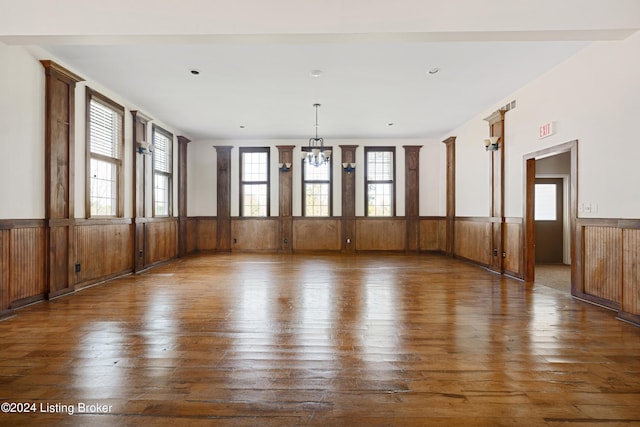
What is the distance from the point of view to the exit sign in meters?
4.75

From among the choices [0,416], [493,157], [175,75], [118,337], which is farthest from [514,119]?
[0,416]

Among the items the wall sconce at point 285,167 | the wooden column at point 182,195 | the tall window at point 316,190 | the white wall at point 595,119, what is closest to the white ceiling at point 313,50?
the white wall at point 595,119

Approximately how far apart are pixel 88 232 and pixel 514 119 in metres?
7.16

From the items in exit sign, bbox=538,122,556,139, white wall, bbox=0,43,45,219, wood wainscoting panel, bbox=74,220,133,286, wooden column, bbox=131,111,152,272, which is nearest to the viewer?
white wall, bbox=0,43,45,219

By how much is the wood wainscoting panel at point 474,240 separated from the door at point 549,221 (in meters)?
1.44

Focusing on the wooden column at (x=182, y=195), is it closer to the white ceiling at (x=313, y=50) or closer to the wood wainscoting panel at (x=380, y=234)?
the white ceiling at (x=313, y=50)

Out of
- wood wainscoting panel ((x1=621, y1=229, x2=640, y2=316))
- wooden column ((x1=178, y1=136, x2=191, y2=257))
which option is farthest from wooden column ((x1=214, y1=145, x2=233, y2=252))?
wood wainscoting panel ((x1=621, y1=229, x2=640, y2=316))

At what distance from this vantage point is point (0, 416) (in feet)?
5.98

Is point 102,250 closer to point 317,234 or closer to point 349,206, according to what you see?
point 317,234

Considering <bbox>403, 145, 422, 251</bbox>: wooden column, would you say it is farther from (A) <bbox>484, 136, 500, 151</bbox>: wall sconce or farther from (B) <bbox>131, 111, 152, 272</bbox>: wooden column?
(B) <bbox>131, 111, 152, 272</bbox>: wooden column

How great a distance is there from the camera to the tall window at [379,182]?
9.51m

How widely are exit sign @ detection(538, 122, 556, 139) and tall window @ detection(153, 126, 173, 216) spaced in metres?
7.01

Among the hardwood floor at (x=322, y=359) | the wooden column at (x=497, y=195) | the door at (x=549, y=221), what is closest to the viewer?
the hardwood floor at (x=322, y=359)

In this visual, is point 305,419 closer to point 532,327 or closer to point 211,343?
point 211,343
